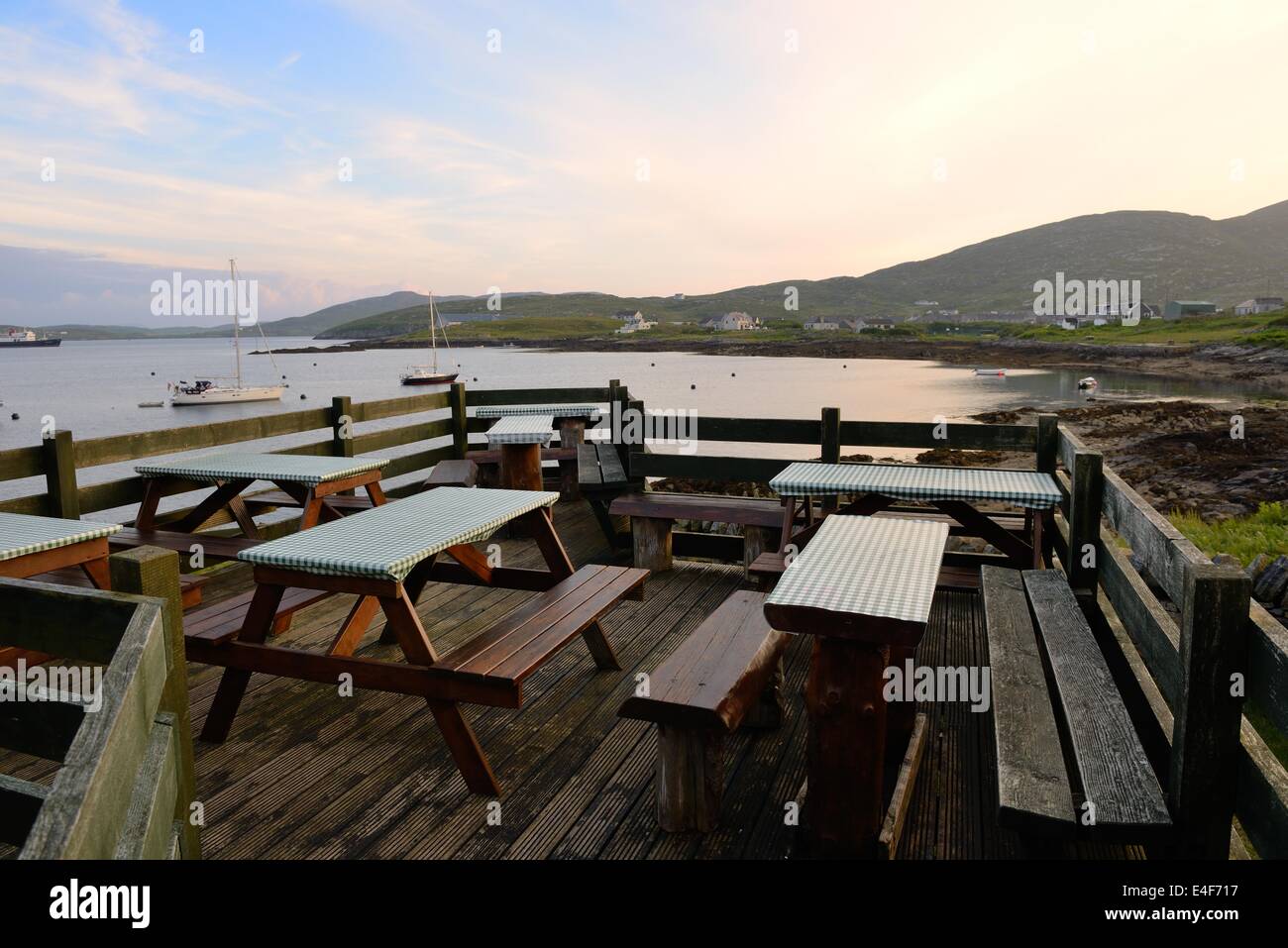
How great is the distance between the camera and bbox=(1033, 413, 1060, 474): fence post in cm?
599

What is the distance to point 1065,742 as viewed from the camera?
352 centimetres

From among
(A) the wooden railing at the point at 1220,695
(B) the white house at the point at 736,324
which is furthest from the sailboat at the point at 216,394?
(B) the white house at the point at 736,324

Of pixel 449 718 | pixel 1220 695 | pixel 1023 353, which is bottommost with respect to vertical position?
pixel 449 718

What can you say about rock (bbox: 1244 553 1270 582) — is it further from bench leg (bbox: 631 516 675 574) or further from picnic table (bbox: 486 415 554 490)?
picnic table (bbox: 486 415 554 490)

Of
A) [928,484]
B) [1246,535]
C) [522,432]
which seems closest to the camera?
[928,484]

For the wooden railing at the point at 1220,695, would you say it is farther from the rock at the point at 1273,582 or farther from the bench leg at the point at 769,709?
the rock at the point at 1273,582

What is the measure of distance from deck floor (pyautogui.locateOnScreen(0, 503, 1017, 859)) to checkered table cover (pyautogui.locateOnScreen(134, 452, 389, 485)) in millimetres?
1196

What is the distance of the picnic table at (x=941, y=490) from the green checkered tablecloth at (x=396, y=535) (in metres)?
1.82

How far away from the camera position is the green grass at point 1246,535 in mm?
8391

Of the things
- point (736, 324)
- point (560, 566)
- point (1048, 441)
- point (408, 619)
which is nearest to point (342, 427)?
point (560, 566)

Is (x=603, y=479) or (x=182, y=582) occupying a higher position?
(x=603, y=479)

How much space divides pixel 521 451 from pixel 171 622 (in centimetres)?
560

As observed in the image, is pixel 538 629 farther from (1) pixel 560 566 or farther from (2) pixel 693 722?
(2) pixel 693 722

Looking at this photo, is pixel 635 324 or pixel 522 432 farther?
pixel 635 324
